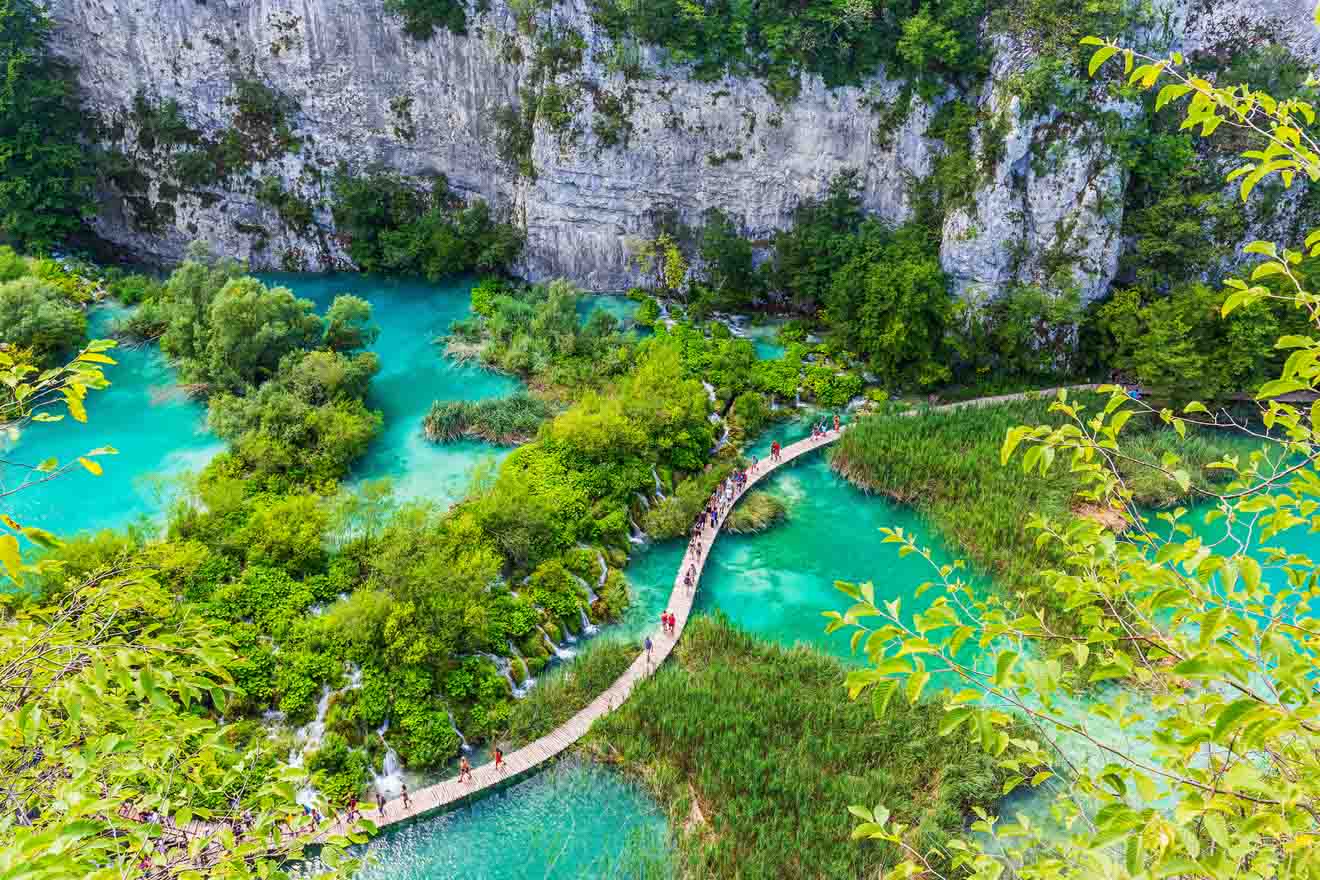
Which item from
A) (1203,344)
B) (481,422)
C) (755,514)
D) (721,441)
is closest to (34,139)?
(481,422)

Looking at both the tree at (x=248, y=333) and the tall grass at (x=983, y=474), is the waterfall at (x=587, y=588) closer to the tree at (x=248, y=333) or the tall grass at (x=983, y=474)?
the tall grass at (x=983, y=474)

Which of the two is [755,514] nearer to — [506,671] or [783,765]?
[506,671]

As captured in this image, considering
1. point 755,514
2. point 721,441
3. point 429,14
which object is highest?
point 429,14

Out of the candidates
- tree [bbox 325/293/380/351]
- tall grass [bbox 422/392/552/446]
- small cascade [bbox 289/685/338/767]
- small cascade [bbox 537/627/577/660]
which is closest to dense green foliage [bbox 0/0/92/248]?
tree [bbox 325/293/380/351]

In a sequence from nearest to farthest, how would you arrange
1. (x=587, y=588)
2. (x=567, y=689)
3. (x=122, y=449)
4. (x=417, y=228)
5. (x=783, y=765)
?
(x=783, y=765) < (x=567, y=689) < (x=587, y=588) < (x=122, y=449) < (x=417, y=228)

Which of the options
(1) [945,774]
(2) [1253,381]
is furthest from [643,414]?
(2) [1253,381]

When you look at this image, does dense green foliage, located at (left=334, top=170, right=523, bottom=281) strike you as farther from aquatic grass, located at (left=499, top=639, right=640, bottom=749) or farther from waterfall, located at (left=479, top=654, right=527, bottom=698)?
aquatic grass, located at (left=499, top=639, right=640, bottom=749)

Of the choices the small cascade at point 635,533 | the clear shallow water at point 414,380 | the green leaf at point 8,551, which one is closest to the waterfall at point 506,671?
the small cascade at point 635,533

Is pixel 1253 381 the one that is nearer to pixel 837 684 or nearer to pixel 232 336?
pixel 837 684

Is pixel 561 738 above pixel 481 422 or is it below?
below
